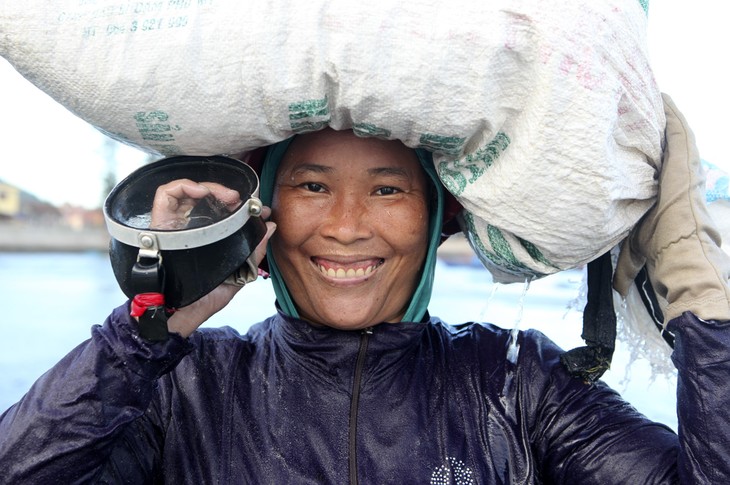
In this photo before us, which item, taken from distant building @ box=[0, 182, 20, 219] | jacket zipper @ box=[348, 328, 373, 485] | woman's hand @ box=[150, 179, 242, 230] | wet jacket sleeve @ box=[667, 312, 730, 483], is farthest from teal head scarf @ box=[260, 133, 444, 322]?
distant building @ box=[0, 182, 20, 219]

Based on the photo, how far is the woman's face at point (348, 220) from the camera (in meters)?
1.43

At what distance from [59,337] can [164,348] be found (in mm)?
3957

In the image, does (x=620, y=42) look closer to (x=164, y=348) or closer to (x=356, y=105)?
(x=356, y=105)

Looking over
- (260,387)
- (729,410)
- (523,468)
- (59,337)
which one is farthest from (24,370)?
(729,410)

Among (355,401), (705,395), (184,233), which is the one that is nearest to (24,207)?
(355,401)

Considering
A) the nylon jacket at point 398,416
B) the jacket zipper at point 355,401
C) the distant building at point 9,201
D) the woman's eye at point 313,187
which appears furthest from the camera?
the distant building at point 9,201

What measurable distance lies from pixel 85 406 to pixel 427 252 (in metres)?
0.73

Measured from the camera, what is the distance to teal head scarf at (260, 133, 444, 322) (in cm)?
151

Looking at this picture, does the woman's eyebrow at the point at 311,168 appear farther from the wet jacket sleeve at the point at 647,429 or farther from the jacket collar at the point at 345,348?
the wet jacket sleeve at the point at 647,429

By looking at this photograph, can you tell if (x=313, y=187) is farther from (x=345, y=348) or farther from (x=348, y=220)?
(x=345, y=348)

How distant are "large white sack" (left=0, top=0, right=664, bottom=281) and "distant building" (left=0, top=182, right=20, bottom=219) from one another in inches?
726

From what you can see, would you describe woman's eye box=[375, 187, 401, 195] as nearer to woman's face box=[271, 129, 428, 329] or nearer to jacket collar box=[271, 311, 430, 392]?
woman's face box=[271, 129, 428, 329]

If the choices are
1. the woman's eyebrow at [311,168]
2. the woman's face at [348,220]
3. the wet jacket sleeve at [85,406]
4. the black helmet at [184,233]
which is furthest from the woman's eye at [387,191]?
the wet jacket sleeve at [85,406]

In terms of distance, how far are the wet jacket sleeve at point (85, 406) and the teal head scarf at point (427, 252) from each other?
0.33 meters
